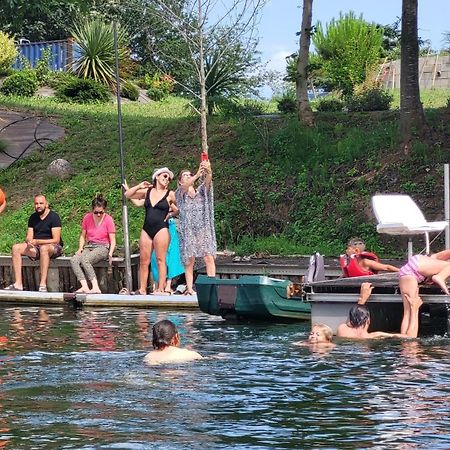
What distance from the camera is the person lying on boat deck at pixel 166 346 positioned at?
12344 millimetres

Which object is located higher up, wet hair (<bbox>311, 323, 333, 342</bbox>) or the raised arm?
the raised arm

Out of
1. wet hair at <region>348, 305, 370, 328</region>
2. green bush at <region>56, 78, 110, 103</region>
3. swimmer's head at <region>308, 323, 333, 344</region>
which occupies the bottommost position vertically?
swimmer's head at <region>308, 323, 333, 344</region>

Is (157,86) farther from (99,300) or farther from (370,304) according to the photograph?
(370,304)

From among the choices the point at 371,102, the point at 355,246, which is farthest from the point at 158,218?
the point at 371,102

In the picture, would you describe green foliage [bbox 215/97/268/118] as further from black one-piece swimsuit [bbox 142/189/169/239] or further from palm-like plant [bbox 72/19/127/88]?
black one-piece swimsuit [bbox 142/189/169/239]

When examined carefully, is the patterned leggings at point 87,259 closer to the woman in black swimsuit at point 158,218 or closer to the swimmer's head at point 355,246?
the woman in black swimsuit at point 158,218

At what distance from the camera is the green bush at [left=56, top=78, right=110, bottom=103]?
32.9 metres

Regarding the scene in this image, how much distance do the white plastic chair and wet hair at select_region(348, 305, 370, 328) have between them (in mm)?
1135

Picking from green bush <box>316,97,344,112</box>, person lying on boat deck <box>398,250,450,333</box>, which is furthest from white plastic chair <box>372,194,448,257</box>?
→ green bush <box>316,97,344,112</box>

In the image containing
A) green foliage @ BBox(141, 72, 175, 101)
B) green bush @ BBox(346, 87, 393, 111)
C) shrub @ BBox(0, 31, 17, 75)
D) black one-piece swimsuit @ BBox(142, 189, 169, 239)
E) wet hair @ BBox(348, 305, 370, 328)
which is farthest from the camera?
shrub @ BBox(0, 31, 17, 75)

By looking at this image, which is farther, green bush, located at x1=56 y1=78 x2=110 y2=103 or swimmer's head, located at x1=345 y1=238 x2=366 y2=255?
green bush, located at x1=56 y1=78 x2=110 y2=103

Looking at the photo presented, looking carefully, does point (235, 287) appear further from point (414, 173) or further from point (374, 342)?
point (414, 173)

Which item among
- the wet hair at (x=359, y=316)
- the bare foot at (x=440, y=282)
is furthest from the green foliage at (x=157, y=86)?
the bare foot at (x=440, y=282)

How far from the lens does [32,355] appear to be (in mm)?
13523
